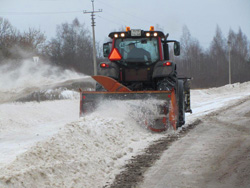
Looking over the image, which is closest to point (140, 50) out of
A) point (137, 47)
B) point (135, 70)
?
point (137, 47)

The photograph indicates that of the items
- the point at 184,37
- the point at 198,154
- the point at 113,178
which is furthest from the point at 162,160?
the point at 184,37

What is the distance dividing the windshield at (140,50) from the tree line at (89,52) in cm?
239

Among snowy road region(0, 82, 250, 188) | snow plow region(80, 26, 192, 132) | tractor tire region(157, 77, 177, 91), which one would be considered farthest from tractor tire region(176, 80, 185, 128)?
tractor tire region(157, 77, 177, 91)

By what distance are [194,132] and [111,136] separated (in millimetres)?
2244

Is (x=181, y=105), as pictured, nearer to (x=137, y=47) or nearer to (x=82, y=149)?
(x=137, y=47)

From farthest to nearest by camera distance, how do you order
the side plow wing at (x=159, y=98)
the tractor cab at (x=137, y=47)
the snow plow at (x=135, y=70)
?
the tractor cab at (x=137, y=47) → the snow plow at (x=135, y=70) → the side plow wing at (x=159, y=98)

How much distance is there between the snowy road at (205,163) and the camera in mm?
4035

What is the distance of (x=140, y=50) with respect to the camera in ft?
27.8

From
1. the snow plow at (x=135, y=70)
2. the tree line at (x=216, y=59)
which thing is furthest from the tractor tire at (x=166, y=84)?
the tree line at (x=216, y=59)

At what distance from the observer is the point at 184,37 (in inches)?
2537

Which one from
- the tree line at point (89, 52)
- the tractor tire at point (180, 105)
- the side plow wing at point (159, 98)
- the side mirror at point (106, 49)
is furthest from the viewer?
the tree line at point (89, 52)

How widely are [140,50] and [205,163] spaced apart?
4226mm

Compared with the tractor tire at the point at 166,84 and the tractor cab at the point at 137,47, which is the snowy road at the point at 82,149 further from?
the tractor cab at the point at 137,47

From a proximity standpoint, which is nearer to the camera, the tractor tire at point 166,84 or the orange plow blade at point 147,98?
the orange plow blade at point 147,98
